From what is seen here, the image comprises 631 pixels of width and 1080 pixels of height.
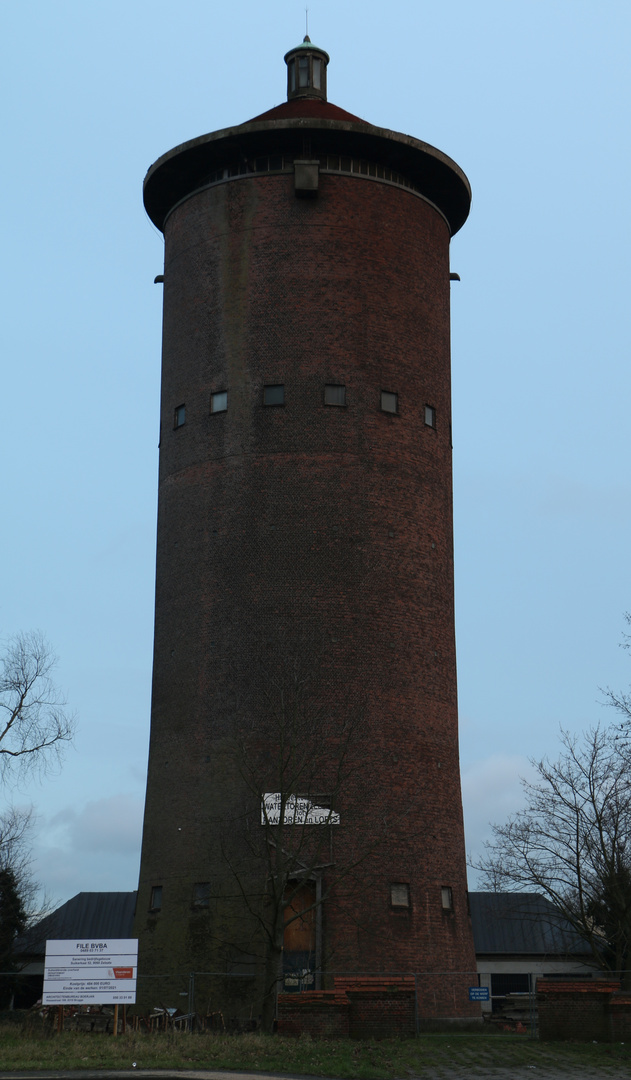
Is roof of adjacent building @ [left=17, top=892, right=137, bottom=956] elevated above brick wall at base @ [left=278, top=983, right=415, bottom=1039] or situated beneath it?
elevated above

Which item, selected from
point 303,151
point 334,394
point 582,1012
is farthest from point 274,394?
point 582,1012

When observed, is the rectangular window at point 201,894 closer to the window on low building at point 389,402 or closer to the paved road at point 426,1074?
the paved road at point 426,1074

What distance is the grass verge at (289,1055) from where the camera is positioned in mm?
21203

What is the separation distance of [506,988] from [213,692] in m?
29.7

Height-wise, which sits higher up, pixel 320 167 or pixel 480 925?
pixel 320 167

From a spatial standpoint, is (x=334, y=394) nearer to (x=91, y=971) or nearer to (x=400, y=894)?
(x=400, y=894)

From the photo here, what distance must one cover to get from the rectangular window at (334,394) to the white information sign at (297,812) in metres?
10.3

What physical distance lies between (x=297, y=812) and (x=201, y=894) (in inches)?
130

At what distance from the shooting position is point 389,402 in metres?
36.6

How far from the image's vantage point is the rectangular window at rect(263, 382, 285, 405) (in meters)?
35.9

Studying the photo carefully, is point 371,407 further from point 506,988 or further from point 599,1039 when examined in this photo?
point 506,988

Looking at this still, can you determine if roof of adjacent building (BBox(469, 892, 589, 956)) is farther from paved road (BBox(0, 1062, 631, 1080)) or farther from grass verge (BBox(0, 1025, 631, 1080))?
paved road (BBox(0, 1062, 631, 1080))

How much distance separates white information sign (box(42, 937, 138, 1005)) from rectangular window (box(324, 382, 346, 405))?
1539 centimetres

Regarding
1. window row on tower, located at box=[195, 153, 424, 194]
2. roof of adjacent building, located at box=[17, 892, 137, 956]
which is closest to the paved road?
window row on tower, located at box=[195, 153, 424, 194]
